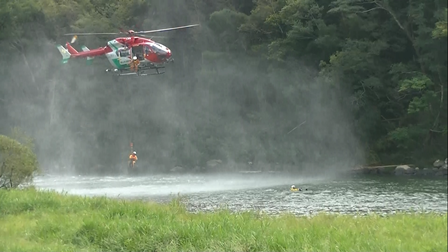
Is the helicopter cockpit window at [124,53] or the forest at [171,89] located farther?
the forest at [171,89]

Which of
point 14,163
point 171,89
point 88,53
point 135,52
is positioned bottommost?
point 14,163

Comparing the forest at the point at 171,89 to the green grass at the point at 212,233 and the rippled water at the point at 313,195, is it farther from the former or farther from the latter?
the green grass at the point at 212,233

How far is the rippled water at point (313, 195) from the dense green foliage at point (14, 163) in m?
2.88

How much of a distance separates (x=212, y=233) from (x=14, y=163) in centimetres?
1105

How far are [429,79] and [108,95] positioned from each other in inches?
1647

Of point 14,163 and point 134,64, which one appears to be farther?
point 134,64

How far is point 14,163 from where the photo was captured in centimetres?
1748

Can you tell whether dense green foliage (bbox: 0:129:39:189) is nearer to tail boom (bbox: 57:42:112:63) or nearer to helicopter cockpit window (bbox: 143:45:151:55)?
helicopter cockpit window (bbox: 143:45:151:55)

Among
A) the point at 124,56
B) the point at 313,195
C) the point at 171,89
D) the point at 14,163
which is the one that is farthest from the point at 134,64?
the point at 171,89

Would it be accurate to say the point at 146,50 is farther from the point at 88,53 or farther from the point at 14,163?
the point at 14,163

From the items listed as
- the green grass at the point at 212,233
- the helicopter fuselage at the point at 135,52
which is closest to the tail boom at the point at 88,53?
the helicopter fuselage at the point at 135,52

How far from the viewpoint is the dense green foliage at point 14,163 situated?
17438 mm

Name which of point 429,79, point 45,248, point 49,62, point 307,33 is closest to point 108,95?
point 49,62

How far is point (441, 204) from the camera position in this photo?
1377 cm
